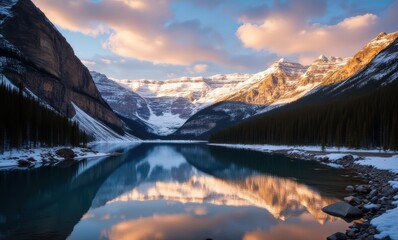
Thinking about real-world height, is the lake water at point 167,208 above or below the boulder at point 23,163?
below

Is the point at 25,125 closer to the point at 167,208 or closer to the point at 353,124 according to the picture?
the point at 167,208

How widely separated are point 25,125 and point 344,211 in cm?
6701

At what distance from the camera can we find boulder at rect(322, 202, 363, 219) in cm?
2098

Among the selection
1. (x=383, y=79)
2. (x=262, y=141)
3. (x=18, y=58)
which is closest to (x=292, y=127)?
(x=262, y=141)

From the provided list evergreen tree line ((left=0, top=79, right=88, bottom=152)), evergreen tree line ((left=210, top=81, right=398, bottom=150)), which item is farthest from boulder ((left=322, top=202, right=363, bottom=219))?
evergreen tree line ((left=0, top=79, right=88, bottom=152))

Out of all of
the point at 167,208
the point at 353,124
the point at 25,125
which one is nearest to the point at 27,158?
the point at 25,125

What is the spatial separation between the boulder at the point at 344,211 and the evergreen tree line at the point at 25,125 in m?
56.4

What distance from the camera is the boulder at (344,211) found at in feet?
68.8

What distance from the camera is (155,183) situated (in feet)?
135

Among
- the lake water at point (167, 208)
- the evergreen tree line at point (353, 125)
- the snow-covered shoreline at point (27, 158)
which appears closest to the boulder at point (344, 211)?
the lake water at point (167, 208)

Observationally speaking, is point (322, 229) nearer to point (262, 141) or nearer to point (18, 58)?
point (262, 141)

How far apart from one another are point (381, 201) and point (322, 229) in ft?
21.5

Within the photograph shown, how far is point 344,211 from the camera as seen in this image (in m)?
21.4

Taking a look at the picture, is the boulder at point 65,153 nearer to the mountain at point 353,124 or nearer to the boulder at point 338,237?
the boulder at point 338,237
